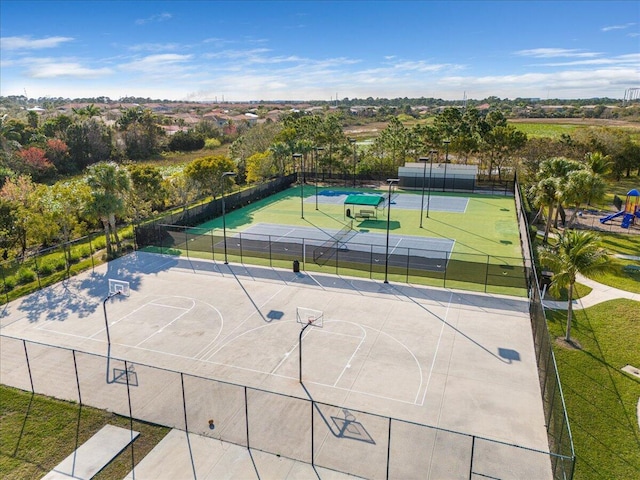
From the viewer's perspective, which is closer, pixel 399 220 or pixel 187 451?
pixel 187 451

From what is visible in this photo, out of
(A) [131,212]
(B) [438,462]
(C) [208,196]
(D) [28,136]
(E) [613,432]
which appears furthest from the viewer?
(D) [28,136]

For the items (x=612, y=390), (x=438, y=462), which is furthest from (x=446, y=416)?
(x=612, y=390)

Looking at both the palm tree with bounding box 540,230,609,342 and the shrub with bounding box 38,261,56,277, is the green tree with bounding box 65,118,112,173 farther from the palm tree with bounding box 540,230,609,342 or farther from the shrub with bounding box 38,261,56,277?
the palm tree with bounding box 540,230,609,342

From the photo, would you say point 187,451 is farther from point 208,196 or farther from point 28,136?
point 28,136

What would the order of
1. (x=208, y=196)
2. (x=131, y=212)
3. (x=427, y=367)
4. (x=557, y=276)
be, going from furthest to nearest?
(x=208, y=196) → (x=131, y=212) → (x=557, y=276) → (x=427, y=367)

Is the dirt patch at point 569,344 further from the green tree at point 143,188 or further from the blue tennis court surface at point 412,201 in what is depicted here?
the green tree at point 143,188

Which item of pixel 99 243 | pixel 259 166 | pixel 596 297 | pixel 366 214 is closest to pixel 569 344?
pixel 596 297
